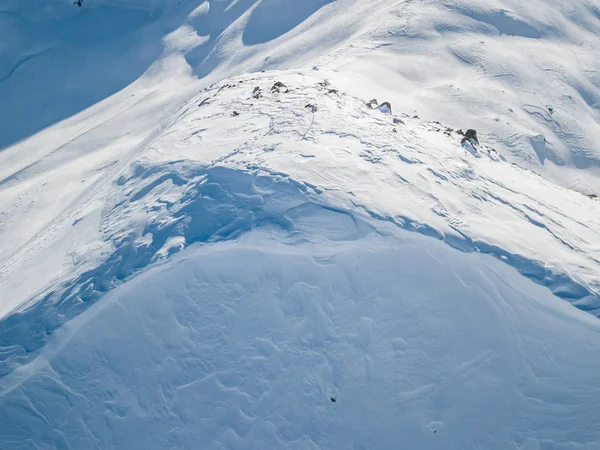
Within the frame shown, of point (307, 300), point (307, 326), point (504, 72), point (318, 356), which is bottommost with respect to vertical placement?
point (504, 72)

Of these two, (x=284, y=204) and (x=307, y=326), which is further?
(x=284, y=204)

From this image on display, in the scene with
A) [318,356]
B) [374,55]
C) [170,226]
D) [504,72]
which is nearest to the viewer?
[318,356]

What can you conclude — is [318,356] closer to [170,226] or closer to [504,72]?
[170,226]

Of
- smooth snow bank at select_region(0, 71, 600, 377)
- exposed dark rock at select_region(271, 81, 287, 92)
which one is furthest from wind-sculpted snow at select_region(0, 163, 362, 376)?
exposed dark rock at select_region(271, 81, 287, 92)

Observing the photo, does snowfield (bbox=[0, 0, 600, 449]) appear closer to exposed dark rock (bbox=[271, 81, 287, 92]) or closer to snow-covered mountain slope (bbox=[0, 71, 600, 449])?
snow-covered mountain slope (bbox=[0, 71, 600, 449])

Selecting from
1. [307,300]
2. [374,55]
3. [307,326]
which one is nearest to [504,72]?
[374,55]

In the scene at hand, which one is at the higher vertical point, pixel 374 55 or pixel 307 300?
pixel 307 300

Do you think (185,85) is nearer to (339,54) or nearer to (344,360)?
(339,54)
